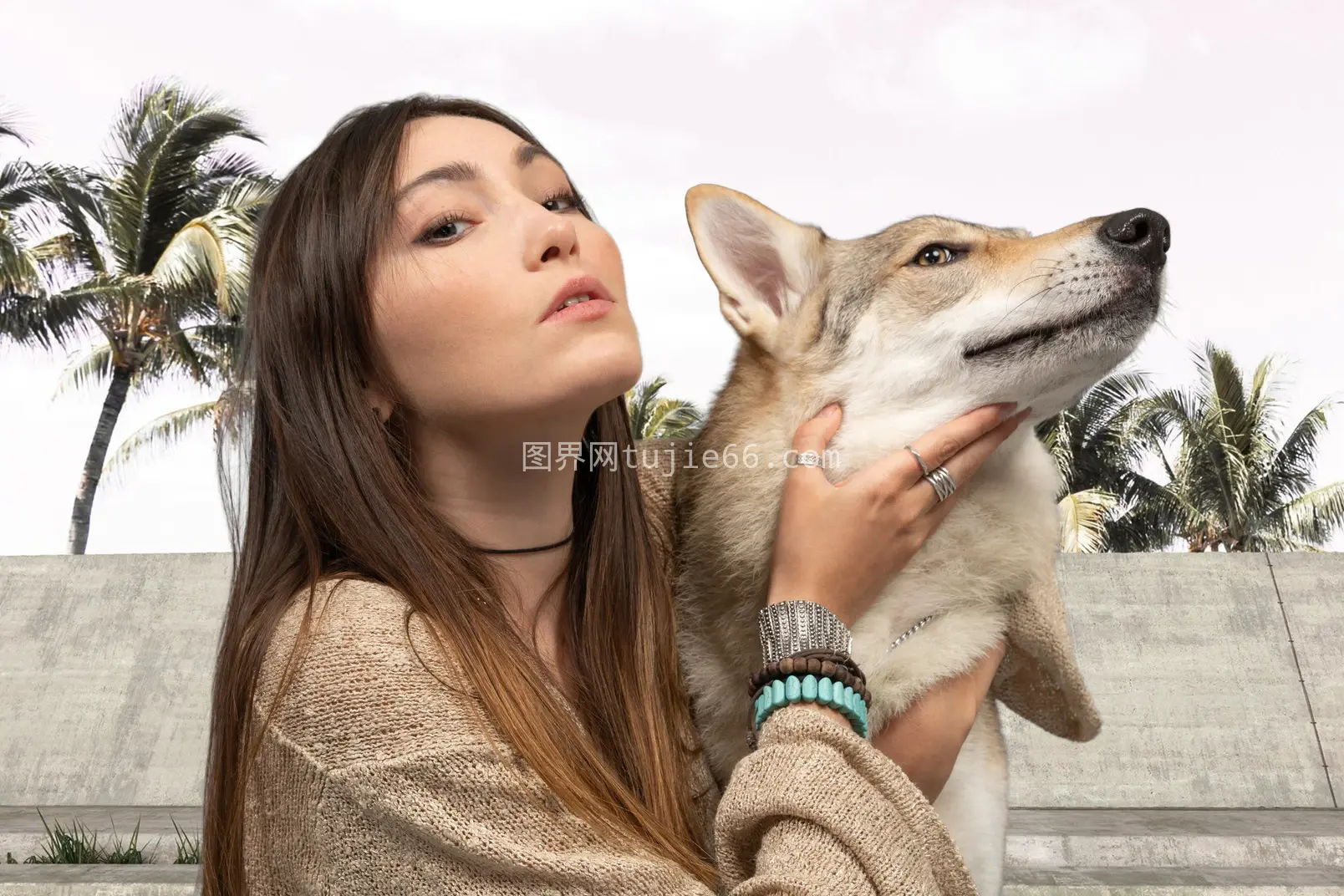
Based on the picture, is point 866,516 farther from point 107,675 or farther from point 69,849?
point 107,675

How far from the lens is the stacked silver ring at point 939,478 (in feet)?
6.49

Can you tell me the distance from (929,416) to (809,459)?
25 centimetres

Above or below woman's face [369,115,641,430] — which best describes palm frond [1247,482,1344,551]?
above

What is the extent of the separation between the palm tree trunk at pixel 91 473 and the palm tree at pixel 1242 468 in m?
22.6

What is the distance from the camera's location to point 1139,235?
80.8 inches

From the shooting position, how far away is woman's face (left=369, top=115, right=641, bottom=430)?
1.79 metres

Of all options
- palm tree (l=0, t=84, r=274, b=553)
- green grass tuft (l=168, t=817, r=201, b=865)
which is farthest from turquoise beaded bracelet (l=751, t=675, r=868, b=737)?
palm tree (l=0, t=84, r=274, b=553)

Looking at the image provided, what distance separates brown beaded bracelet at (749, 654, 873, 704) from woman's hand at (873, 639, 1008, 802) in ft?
0.84

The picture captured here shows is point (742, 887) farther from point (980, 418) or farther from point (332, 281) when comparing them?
point (332, 281)

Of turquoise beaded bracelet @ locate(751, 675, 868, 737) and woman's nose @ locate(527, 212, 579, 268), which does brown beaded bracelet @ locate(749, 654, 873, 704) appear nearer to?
turquoise beaded bracelet @ locate(751, 675, 868, 737)

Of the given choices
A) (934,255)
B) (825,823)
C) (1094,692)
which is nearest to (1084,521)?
(1094,692)

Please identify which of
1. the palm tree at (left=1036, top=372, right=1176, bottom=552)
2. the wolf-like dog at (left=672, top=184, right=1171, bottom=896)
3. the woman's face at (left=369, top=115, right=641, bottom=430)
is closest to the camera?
the woman's face at (left=369, top=115, right=641, bottom=430)

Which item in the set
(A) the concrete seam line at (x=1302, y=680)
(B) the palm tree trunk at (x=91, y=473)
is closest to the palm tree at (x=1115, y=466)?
(A) the concrete seam line at (x=1302, y=680)

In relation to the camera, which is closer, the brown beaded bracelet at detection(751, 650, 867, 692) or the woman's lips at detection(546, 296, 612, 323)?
the brown beaded bracelet at detection(751, 650, 867, 692)
